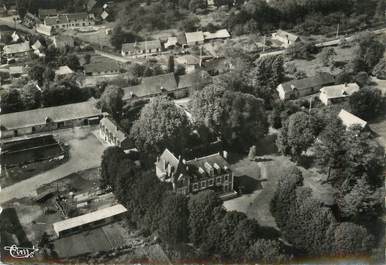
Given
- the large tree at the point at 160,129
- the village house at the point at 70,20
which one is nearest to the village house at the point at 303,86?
the large tree at the point at 160,129

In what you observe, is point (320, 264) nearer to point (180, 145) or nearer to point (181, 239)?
point (181, 239)

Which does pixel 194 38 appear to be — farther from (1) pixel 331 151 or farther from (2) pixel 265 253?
(2) pixel 265 253

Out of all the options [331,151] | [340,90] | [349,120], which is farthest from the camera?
[340,90]

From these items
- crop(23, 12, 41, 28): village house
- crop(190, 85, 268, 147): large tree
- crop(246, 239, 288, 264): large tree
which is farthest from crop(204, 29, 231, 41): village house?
crop(246, 239, 288, 264): large tree

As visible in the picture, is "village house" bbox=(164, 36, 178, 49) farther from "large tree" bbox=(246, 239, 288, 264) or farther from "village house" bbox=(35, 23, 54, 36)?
"large tree" bbox=(246, 239, 288, 264)

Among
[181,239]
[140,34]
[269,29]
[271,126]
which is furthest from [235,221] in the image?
[269,29]

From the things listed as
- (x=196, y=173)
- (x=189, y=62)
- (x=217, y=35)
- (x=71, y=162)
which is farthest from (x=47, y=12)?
(x=196, y=173)
